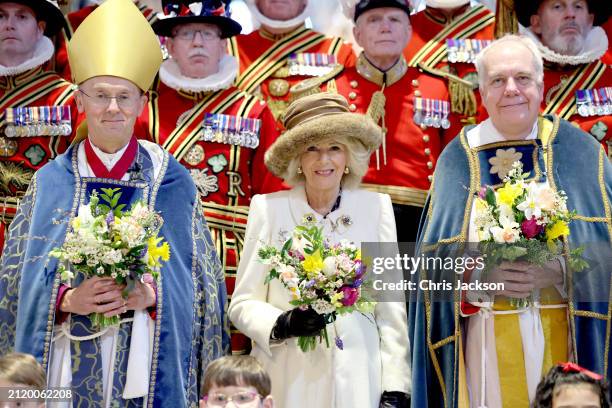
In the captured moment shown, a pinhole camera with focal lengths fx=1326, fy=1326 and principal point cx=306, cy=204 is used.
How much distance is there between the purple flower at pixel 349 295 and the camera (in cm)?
587

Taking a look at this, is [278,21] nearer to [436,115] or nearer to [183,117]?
[183,117]

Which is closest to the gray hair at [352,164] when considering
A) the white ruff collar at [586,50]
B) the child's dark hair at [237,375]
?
the child's dark hair at [237,375]

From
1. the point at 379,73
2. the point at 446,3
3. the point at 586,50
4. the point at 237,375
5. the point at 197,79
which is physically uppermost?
the point at 446,3

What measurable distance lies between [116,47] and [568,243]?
7.80 ft

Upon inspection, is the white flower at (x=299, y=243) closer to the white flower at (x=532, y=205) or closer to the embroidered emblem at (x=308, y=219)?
the embroidered emblem at (x=308, y=219)

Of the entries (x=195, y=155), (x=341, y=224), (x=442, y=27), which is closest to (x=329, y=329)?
(x=341, y=224)

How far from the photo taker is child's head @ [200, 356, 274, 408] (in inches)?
217

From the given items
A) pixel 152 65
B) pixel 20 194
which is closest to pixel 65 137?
pixel 20 194

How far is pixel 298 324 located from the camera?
6016 millimetres

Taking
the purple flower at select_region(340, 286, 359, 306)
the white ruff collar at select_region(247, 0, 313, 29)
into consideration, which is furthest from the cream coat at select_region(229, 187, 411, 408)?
the white ruff collar at select_region(247, 0, 313, 29)

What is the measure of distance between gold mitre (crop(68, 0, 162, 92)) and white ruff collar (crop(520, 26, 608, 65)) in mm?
2276

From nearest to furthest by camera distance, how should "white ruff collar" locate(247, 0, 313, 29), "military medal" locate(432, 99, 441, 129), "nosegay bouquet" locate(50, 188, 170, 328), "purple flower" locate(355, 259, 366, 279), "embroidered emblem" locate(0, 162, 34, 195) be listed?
"nosegay bouquet" locate(50, 188, 170, 328)
"purple flower" locate(355, 259, 366, 279)
"embroidered emblem" locate(0, 162, 34, 195)
"military medal" locate(432, 99, 441, 129)
"white ruff collar" locate(247, 0, 313, 29)

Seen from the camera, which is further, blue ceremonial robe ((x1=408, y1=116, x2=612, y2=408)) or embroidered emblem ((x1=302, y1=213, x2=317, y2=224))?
embroidered emblem ((x1=302, y1=213, x2=317, y2=224))

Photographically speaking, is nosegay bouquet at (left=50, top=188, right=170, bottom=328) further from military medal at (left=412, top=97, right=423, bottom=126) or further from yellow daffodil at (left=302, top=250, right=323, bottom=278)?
military medal at (left=412, top=97, right=423, bottom=126)
